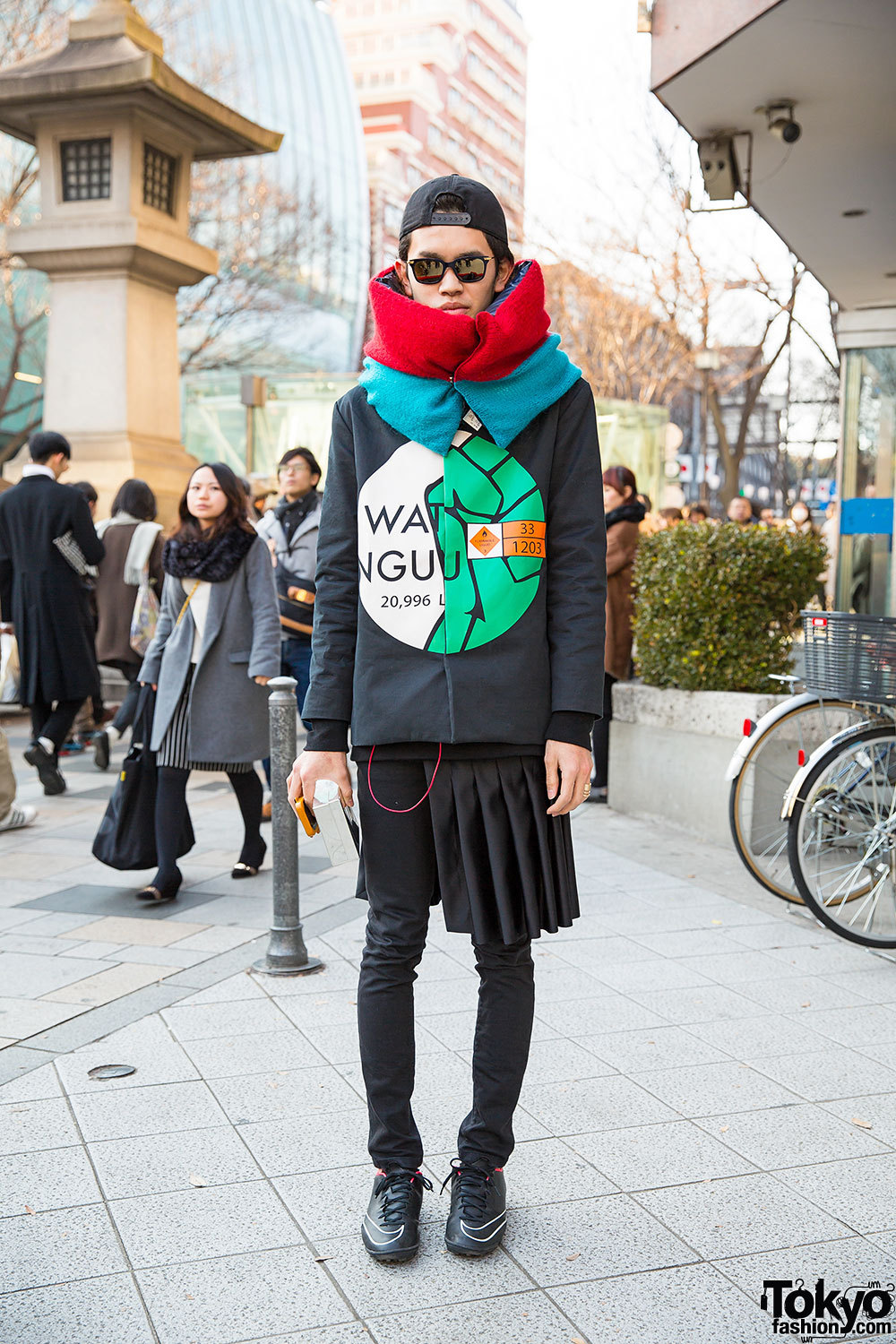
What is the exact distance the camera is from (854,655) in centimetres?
467

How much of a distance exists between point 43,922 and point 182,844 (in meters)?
0.65

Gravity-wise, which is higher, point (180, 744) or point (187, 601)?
point (187, 601)

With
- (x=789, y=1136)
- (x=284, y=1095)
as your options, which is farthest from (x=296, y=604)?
(x=789, y=1136)

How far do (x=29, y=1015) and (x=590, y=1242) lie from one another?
7.00ft

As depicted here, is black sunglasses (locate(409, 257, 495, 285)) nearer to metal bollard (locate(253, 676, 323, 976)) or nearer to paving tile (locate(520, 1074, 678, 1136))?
paving tile (locate(520, 1074, 678, 1136))

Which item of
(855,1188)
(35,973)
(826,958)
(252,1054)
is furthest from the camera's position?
(826,958)

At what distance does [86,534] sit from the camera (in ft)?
26.8

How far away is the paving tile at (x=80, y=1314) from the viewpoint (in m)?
2.25

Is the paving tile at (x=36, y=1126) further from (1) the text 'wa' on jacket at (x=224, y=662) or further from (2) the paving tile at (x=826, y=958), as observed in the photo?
(2) the paving tile at (x=826, y=958)

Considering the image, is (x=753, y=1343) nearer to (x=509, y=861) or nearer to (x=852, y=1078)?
(x=509, y=861)

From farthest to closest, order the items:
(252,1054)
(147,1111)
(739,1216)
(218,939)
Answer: (218,939) → (252,1054) → (147,1111) → (739,1216)

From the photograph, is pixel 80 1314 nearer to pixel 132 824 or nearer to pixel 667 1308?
pixel 667 1308

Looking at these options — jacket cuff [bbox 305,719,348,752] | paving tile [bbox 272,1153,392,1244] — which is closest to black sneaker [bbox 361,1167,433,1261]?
paving tile [bbox 272,1153,392,1244]

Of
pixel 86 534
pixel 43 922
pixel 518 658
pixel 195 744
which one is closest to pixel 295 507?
pixel 86 534
